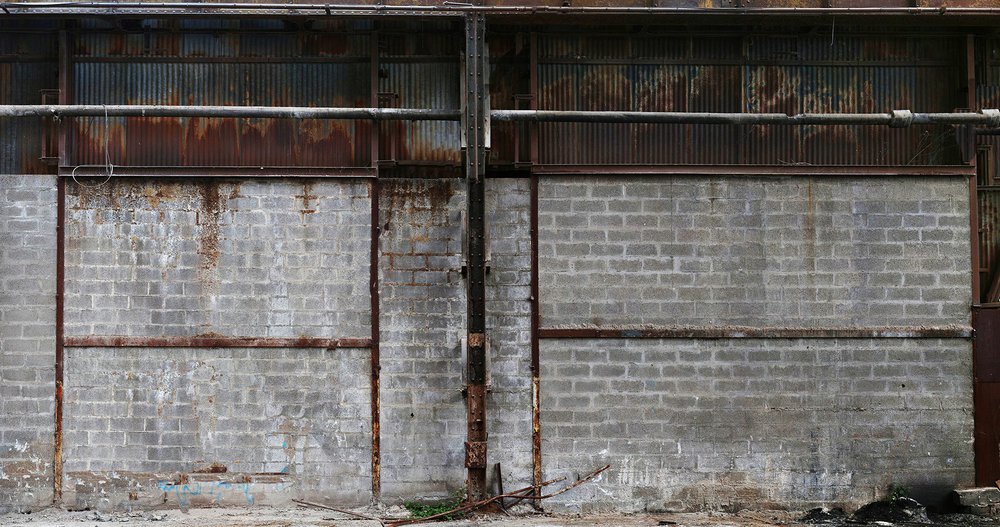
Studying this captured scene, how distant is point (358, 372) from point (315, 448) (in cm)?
124

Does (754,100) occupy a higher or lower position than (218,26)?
lower

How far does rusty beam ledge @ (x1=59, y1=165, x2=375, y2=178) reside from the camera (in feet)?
35.4

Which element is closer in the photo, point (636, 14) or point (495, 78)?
point (636, 14)

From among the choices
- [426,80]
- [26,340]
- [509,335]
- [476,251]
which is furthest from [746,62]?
[26,340]

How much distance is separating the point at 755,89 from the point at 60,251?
10.4m

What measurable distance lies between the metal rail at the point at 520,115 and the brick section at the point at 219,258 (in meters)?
1.02

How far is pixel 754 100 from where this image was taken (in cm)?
1128

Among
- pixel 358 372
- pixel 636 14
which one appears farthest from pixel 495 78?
pixel 358 372

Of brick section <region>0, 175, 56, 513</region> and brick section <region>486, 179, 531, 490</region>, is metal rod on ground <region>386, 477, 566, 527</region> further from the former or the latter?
brick section <region>0, 175, 56, 513</region>

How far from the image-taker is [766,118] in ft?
34.8

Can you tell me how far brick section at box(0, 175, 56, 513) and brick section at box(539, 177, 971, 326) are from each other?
712 cm

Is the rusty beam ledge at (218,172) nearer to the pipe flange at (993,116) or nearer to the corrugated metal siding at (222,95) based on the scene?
the corrugated metal siding at (222,95)

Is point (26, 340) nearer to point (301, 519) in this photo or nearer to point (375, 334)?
point (301, 519)

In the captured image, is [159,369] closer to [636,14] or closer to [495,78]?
[495,78]
